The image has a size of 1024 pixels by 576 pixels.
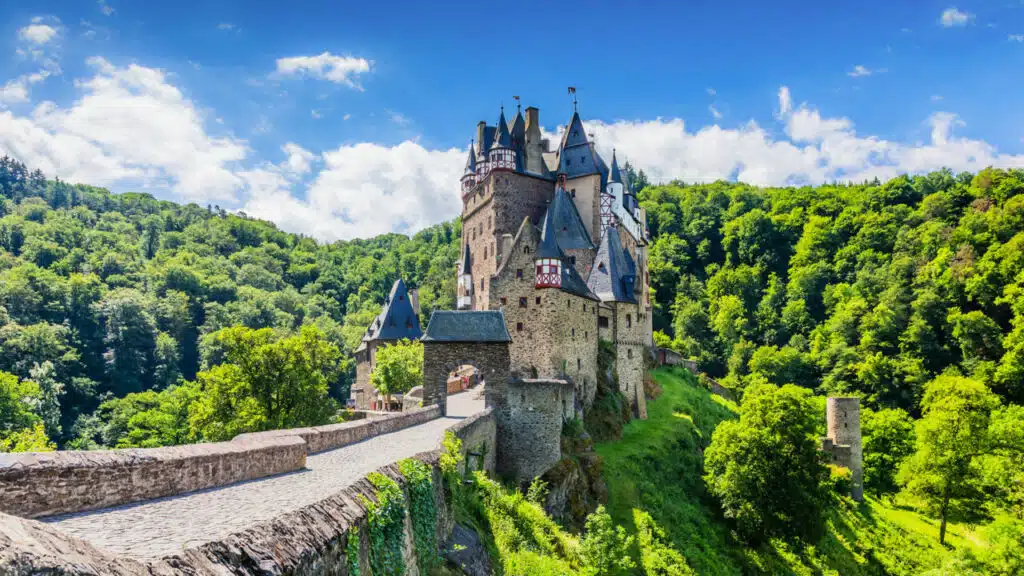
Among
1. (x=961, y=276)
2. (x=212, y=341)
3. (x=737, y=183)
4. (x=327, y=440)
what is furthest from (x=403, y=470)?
(x=737, y=183)

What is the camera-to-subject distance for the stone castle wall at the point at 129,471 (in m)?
6.74

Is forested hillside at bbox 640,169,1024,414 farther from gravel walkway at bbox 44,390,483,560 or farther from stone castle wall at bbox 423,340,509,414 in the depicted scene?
gravel walkway at bbox 44,390,483,560

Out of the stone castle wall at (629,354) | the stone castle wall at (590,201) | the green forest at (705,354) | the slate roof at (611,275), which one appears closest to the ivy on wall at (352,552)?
the green forest at (705,354)

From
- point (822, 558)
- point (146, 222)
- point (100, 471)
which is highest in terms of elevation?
point (146, 222)

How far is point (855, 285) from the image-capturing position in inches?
3137

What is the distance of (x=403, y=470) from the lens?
981 cm

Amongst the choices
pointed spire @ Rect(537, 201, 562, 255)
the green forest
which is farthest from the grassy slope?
pointed spire @ Rect(537, 201, 562, 255)

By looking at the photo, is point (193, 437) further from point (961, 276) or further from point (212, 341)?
point (961, 276)

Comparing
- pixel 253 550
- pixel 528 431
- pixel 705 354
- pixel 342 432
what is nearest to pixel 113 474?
pixel 253 550

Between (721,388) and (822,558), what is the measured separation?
34834 mm

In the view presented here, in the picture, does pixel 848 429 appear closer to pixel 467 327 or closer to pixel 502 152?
pixel 502 152

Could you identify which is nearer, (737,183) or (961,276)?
(961,276)

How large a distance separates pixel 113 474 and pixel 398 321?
1688 inches

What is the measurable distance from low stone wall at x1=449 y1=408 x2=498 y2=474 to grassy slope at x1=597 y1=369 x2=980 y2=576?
245 inches
